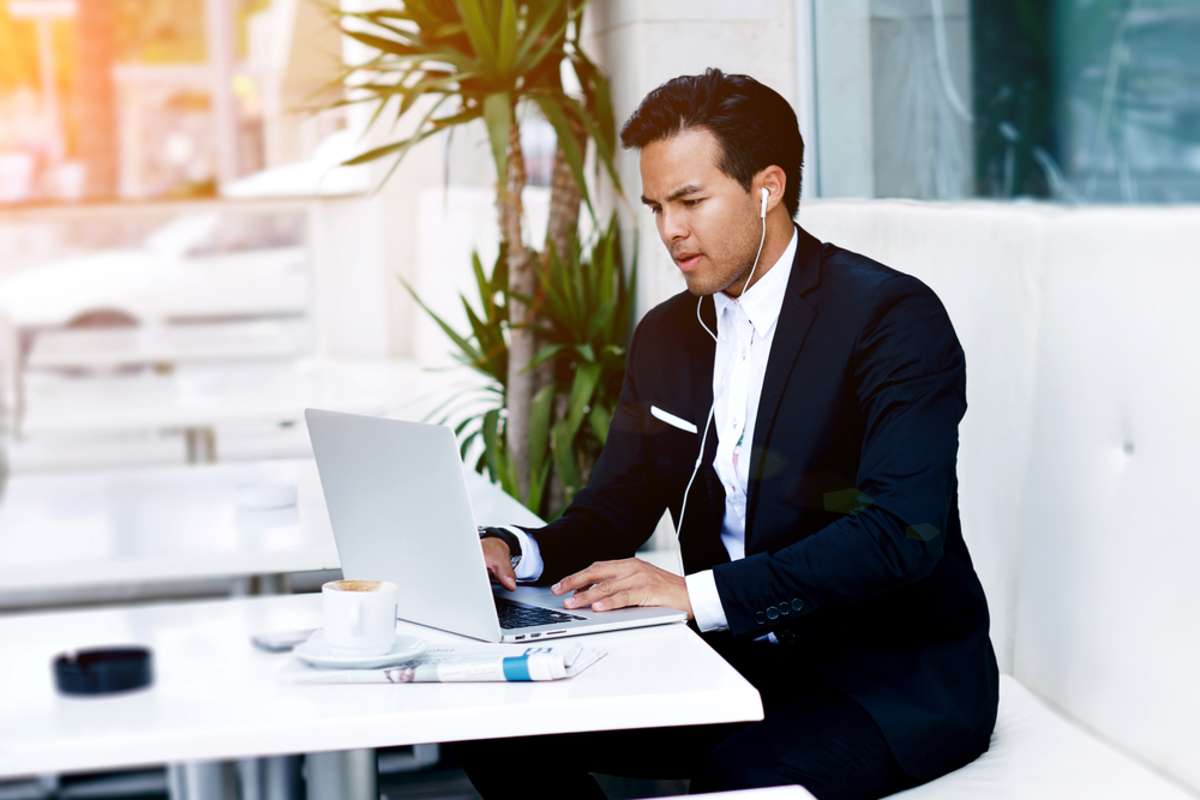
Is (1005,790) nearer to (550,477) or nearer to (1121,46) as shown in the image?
(1121,46)

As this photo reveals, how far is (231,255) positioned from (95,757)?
19.7 ft

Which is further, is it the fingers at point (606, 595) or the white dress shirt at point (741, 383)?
the white dress shirt at point (741, 383)

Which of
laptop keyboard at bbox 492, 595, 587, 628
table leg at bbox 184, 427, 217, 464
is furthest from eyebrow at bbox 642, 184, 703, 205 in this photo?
table leg at bbox 184, 427, 217, 464

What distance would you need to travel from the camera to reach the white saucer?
1319 mm

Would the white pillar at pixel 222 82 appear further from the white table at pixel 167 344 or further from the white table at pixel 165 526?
the white table at pixel 165 526

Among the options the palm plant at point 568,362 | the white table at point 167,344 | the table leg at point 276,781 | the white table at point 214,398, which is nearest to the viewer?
the table leg at point 276,781

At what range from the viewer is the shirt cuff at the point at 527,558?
1.75m

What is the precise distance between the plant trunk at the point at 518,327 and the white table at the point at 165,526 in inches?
29.4

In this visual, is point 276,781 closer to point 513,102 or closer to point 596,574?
point 596,574

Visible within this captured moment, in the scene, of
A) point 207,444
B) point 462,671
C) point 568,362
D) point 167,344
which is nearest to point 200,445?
point 207,444

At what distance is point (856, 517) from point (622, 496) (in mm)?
422

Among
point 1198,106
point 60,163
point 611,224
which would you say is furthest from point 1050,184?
point 60,163

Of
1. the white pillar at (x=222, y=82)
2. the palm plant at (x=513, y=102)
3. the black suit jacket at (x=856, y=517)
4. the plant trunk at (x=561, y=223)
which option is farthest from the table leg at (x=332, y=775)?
the white pillar at (x=222, y=82)

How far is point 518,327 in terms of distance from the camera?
3.41 m
